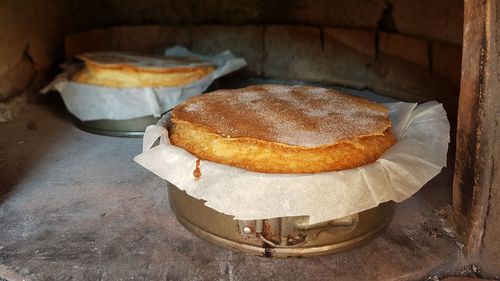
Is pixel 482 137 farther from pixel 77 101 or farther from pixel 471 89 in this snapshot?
pixel 77 101

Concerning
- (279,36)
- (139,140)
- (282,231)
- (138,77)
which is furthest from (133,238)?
(279,36)

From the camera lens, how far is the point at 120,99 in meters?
2.13

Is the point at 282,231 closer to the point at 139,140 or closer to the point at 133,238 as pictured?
the point at 133,238

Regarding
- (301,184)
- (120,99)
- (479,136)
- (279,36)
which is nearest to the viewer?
(301,184)

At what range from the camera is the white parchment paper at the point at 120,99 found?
6.93ft

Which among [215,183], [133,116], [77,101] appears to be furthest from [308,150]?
[77,101]

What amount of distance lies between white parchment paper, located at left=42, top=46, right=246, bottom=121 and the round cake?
576mm

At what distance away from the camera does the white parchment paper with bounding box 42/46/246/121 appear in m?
2.11

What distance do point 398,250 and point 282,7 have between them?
1770 mm

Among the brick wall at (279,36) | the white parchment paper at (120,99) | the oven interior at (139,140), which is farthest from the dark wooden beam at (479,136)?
the white parchment paper at (120,99)

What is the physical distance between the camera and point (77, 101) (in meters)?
2.20

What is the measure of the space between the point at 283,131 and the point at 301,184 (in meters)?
0.22

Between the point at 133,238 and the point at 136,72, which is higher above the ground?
the point at 136,72

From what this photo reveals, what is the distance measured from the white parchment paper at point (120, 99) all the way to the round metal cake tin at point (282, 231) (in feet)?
2.67
